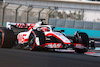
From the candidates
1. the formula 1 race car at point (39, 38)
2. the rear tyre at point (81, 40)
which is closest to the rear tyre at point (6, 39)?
the formula 1 race car at point (39, 38)

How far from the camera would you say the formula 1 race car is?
9.27 m

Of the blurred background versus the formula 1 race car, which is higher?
→ the blurred background

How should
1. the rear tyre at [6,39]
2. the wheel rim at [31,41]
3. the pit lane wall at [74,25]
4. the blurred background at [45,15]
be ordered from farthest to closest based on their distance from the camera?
the pit lane wall at [74,25]
the blurred background at [45,15]
the rear tyre at [6,39]
the wheel rim at [31,41]

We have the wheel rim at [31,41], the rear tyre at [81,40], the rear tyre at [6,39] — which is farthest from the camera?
the rear tyre at [81,40]

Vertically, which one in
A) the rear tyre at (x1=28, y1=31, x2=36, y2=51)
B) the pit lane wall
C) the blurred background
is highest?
the blurred background

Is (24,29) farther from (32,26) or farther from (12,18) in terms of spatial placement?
(12,18)

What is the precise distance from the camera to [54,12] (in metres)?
19.2

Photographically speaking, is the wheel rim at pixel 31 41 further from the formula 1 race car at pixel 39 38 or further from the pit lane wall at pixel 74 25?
the pit lane wall at pixel 74 25

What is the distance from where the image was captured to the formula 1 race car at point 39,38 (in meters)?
9.27

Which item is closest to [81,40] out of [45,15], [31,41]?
[31,41]

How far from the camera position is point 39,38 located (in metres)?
9.23

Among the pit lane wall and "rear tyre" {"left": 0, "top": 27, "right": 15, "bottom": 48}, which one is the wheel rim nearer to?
"rear tyre" {"left": 0, "top": 27, "right": 15, "bottom": 48}

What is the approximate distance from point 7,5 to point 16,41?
5.32m

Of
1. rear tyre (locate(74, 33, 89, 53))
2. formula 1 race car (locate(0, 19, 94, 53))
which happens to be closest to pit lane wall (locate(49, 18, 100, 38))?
formula 1 race car (locate(0, 19, 94, 53))
